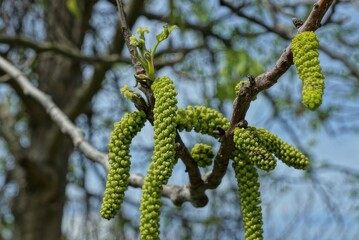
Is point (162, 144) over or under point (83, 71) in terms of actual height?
under

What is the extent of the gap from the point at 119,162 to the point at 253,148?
351 mm

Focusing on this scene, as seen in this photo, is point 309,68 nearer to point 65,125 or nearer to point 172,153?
point 172,153

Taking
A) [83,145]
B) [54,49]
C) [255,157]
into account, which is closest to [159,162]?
[255,157]

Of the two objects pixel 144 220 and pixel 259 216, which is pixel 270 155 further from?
pixel 144 220

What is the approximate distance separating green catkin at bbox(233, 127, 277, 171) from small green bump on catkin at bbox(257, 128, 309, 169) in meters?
0.02

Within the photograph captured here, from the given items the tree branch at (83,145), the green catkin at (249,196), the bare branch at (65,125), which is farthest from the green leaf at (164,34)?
the bare branch at (65,125)

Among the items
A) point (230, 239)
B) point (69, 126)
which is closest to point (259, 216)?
point (69, 126)

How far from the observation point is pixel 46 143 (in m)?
6.24

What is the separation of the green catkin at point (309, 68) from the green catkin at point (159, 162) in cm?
35

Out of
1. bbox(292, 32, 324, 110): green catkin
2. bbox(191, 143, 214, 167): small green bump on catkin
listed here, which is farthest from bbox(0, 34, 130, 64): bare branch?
bbox(292, 32, 324, 110): green catkin

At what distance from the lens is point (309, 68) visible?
1.35 m

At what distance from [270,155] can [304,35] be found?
1.06ft

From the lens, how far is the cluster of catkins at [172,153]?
152cm

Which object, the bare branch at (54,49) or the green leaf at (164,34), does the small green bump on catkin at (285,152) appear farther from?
the bare branch at (54,49)
